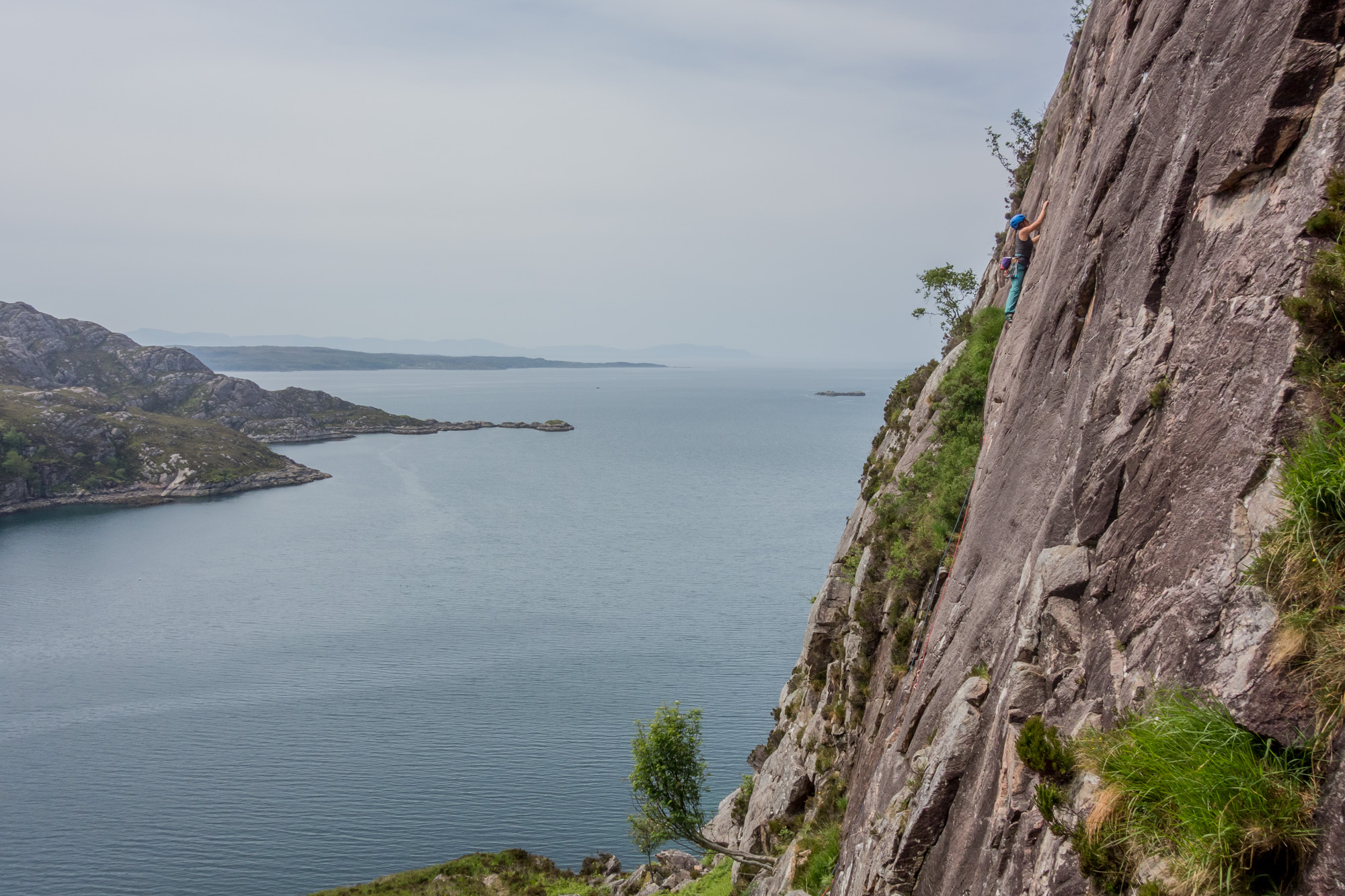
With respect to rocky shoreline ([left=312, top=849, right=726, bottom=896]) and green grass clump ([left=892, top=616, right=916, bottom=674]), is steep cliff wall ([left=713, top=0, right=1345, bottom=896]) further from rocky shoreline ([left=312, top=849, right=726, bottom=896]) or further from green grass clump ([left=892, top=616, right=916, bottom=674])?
rocky shoreline ([left=312, top=849, right=726, bottom=896])

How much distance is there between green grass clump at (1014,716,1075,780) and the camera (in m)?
8.27

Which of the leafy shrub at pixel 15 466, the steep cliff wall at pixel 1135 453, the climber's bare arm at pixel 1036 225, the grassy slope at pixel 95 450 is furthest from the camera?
the grassy slope at pixel 95 450

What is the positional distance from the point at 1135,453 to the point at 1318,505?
2637 millimetres

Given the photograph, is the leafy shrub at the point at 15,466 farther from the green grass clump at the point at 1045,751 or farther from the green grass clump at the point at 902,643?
the green grass clump at the point at 1045,751

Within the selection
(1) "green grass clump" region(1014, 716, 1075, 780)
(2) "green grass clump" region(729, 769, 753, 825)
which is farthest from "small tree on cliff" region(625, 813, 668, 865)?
(1) "green grass clump" region(1014, 716, 1075, 780)

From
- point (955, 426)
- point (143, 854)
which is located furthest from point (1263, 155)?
point (143, 854)

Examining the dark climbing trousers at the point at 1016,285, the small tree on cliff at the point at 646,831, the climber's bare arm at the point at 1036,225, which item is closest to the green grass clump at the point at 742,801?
the small tree on cliff at the point at 646,831

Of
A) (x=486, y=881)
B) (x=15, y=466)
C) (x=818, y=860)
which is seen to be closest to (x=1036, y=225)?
(x=818, y=860)

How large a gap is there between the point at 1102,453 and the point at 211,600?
110156 millimetres

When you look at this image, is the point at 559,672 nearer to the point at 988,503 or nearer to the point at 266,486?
the point at 988,503

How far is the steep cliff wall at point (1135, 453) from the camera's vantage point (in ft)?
23.6

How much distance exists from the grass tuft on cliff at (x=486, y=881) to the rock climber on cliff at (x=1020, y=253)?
4265cm

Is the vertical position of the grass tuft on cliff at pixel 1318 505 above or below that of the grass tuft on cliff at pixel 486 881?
above

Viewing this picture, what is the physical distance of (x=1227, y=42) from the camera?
30.2ft
